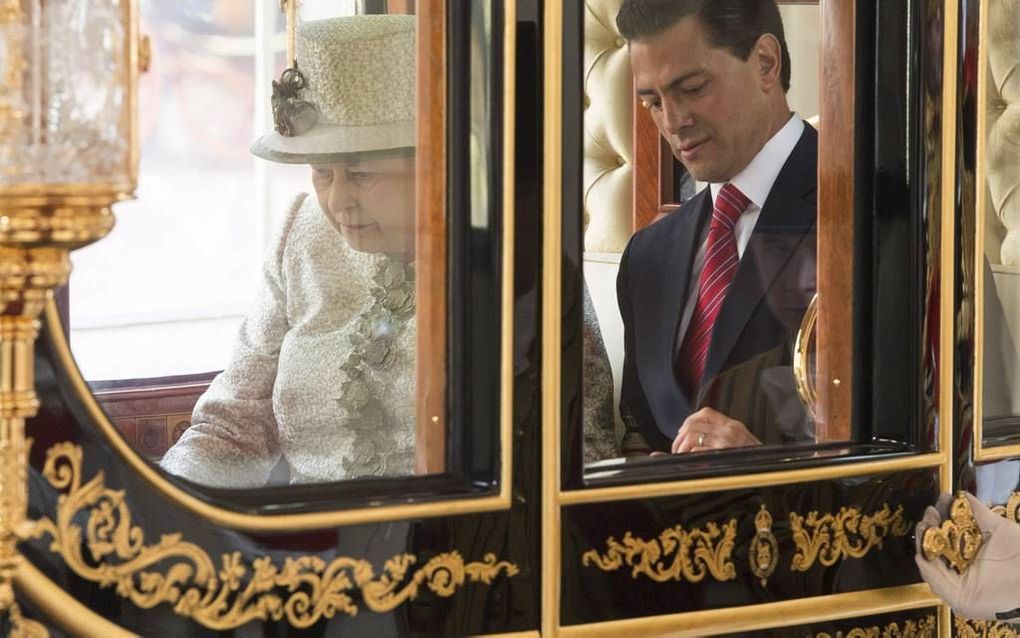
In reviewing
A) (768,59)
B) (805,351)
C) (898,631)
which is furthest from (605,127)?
(898,631)

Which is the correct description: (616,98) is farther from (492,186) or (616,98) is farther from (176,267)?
(176,267)

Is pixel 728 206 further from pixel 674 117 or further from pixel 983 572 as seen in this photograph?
pixel 983 572

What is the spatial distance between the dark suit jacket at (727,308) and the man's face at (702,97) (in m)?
0.03

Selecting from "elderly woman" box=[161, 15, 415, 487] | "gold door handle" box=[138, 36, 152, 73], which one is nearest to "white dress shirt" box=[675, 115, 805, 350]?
"elderly woman" box=[161, 15, 415, 487]

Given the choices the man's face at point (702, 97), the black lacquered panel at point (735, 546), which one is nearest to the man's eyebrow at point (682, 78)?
the man's face at point (702, 97)

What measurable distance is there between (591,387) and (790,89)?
31 cm

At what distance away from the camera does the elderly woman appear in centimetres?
112

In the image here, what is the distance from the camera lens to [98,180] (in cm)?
89

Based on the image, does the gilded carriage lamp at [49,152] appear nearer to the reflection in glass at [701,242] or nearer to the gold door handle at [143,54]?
the gold door handle at [143,54]

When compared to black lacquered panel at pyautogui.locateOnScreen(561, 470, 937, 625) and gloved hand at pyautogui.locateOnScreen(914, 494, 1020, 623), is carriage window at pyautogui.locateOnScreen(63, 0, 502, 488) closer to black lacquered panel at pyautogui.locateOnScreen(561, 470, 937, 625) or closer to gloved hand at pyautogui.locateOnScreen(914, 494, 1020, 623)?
black lacquered panel at pyautogui.locateOnScreen(561, 470, 937, 625)

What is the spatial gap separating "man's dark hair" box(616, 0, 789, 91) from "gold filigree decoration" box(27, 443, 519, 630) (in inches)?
17.1

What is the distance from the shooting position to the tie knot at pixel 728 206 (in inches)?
51.2

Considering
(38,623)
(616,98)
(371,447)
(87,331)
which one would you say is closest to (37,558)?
(38,623)

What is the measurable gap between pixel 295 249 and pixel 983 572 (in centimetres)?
66
